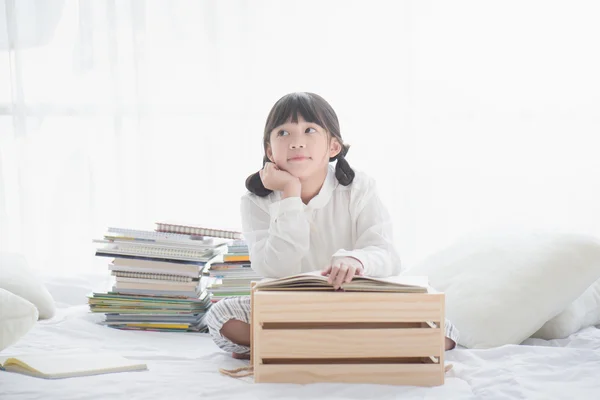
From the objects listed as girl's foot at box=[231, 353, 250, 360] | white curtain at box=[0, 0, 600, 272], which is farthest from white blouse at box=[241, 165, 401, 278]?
white curtain at box=[0, 0, 600, 272]

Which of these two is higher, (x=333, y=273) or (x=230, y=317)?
(x=333, y=273)

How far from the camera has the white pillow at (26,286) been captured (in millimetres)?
1961

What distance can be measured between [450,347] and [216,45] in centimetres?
173

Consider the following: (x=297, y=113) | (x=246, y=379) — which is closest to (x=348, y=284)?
(x=246, y=379)

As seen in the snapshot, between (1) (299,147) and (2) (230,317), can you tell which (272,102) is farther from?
(2) (230,317)

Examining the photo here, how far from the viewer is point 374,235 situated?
5.62ft

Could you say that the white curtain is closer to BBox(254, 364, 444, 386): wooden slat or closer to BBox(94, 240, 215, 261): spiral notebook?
BBox(94, 240, 215, 261): spiral notebook

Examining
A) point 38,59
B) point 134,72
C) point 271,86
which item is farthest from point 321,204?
point 38,59

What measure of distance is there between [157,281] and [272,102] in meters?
1.13

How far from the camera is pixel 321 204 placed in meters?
1.77

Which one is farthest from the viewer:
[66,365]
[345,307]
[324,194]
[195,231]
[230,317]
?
[195,231]

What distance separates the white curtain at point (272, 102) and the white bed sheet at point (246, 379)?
1192 mm

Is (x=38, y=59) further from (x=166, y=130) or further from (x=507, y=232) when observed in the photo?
(x=507, y=232)

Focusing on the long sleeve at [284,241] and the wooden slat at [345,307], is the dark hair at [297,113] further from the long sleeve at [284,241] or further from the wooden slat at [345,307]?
the wooden slat at [345,307]
